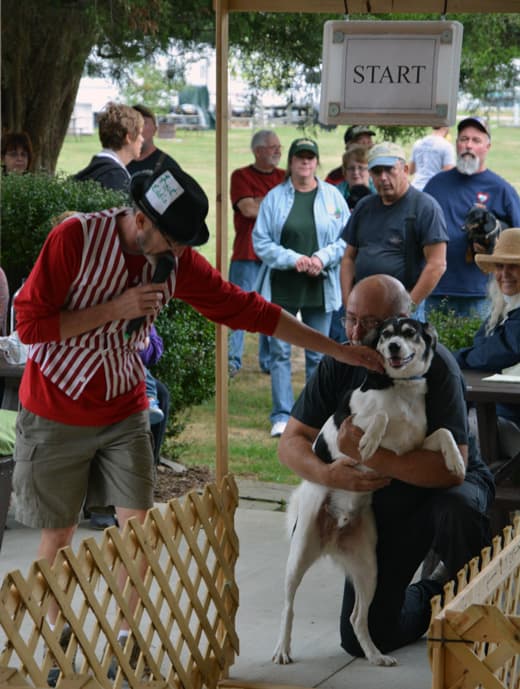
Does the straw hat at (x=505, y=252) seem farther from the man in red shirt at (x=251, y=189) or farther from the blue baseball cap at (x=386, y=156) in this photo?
the man in red shirt at (x=251, y=189)

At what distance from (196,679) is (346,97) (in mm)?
2059

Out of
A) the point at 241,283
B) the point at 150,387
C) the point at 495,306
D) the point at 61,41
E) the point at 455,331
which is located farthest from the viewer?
the point at 241,283

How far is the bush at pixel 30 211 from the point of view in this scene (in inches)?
297

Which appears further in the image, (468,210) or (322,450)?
(468,210)

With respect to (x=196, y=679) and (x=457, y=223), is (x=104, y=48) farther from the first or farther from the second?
(x=196, y=679)

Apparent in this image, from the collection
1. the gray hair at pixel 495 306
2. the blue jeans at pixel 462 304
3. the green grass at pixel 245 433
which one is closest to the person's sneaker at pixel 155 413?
the green grass at pixel 245 433

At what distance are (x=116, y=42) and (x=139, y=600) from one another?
7.14 meters

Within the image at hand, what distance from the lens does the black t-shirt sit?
448 centimetres

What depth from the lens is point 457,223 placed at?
891 centimetres

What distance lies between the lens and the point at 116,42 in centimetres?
1035

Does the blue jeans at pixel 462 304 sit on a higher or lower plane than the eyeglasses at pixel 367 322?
lower

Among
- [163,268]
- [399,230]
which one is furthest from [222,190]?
[399,230]

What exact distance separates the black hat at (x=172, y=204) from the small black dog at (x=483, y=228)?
447 cm

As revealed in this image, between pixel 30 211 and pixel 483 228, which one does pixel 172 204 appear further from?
pixel 483 228
